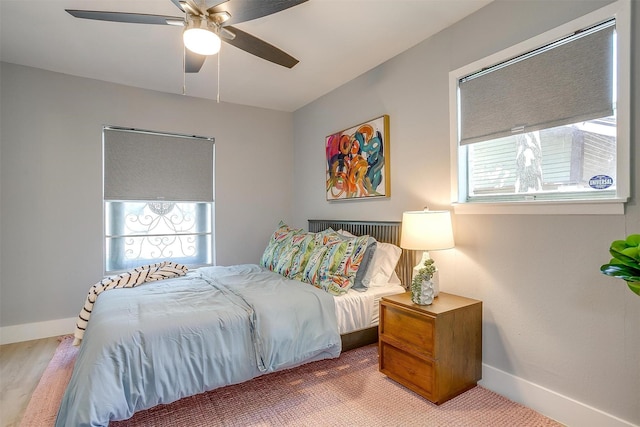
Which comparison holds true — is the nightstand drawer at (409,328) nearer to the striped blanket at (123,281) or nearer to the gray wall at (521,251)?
the gray wall at (521,251)

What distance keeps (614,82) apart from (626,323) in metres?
1.23

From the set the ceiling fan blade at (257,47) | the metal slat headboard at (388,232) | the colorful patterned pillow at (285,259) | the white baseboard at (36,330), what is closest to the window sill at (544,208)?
the metal slat headboard at (388,232)

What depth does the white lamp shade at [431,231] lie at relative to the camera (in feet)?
7.24

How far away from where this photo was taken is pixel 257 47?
2133 millimetres

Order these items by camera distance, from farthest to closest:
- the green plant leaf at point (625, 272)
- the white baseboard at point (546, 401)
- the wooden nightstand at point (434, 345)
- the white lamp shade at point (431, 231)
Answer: the white lamp shade at point (431, 231)
the wooden nightstand at point (434, 345)
the white baseboard at point (546, 401)
the green plant leaf at point (625, 272)

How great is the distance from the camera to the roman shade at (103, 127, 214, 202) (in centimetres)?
354

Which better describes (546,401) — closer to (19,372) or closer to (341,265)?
(341,265)

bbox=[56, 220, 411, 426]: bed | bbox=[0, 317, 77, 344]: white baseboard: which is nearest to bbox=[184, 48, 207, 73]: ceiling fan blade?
bbox=[56, 220, 411, 426]: bed

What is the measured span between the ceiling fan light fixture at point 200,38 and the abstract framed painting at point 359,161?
1695mm

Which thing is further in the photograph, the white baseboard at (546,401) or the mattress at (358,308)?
the mattress at (358,308)

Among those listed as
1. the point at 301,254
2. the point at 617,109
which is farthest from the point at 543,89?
the point at 301,254

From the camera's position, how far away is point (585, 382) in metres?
1.75

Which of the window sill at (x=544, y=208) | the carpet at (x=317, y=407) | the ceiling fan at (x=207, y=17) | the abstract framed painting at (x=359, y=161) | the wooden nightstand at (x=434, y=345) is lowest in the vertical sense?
the carpet at (x=317, y=407)

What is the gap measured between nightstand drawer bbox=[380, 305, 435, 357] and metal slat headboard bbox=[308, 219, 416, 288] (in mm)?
543
